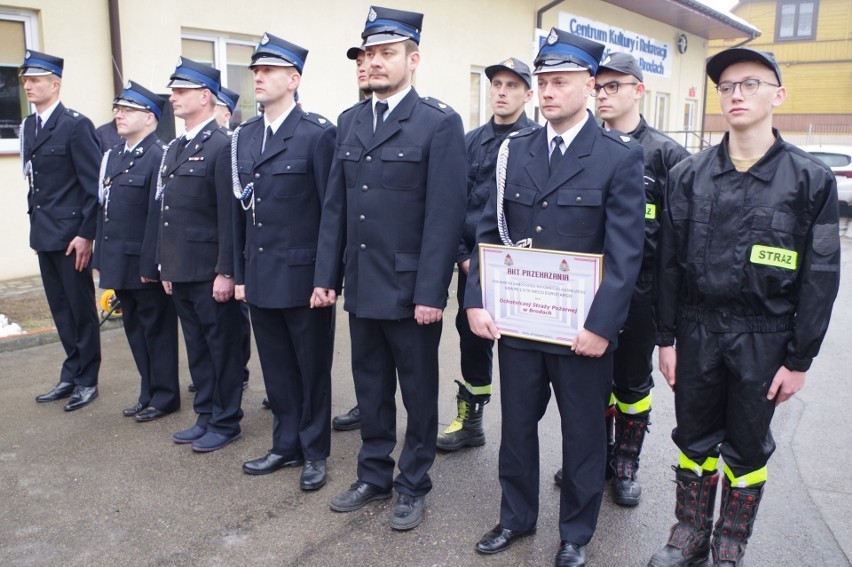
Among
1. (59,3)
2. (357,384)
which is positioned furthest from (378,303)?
(59,3)

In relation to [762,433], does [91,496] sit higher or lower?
lower

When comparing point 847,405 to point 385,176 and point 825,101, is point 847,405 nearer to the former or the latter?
point 385,176

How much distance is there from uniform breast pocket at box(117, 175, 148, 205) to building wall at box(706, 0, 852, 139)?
35.9 metres

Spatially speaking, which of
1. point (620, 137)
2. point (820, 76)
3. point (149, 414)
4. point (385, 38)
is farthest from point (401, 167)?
point (820, 76)

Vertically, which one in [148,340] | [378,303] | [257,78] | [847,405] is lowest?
[847,405]

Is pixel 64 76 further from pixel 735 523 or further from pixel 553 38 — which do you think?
pixel 735 523

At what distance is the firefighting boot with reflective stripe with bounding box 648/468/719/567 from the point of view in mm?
3277

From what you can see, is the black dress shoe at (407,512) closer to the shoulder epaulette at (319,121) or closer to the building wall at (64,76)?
the shoulder epaulette at (319,121)

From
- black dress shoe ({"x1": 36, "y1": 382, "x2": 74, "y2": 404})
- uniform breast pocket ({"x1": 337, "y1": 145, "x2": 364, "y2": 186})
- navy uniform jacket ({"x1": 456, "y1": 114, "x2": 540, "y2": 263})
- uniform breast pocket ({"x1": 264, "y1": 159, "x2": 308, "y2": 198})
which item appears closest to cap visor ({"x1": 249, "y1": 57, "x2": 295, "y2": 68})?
uniform breast pocket ({"x1": 264, "y1": 159, "x2": 308, "y2": 198})

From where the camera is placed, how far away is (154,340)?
509 cm

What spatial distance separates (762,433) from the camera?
3.08m

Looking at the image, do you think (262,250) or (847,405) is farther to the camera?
(847,405)

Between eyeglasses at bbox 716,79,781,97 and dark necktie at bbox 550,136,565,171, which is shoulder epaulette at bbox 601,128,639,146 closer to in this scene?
dark necktie at bbox 550,136,565,171

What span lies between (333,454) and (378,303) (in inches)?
53.9
